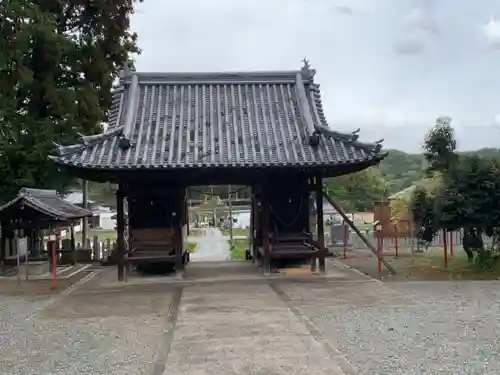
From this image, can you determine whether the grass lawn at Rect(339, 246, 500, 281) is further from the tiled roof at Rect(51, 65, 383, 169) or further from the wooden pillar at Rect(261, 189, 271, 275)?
the tiled roof at Rect(51, 65, 383, 169)

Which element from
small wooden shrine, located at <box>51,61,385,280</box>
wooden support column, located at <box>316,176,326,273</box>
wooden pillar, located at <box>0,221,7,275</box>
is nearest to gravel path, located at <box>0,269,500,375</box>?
wooden support column, located at <box>316,176,326,273</box>

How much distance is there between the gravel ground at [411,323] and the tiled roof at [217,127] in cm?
352

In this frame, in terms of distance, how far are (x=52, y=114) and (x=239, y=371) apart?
17798 mm

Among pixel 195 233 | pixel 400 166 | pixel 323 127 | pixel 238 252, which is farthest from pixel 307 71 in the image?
pixel 400 166

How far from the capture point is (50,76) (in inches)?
875

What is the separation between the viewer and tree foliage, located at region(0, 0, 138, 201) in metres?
20.5

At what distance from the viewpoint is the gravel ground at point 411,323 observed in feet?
23.2

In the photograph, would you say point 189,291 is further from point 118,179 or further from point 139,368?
point 139,368

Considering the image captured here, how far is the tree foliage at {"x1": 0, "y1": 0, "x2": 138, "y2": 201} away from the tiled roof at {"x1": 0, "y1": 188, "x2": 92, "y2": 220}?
0.90m

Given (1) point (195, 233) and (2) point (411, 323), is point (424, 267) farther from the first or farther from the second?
Result: (1) point (195, 233)

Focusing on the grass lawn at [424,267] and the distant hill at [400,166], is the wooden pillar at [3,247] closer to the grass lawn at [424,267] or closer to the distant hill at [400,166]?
the grass lawn at [424,267]

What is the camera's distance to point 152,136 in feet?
52.5

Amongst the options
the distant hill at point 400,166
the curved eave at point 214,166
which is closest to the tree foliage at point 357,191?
the distant hill at point 400,166

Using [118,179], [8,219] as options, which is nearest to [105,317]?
[118,179]
